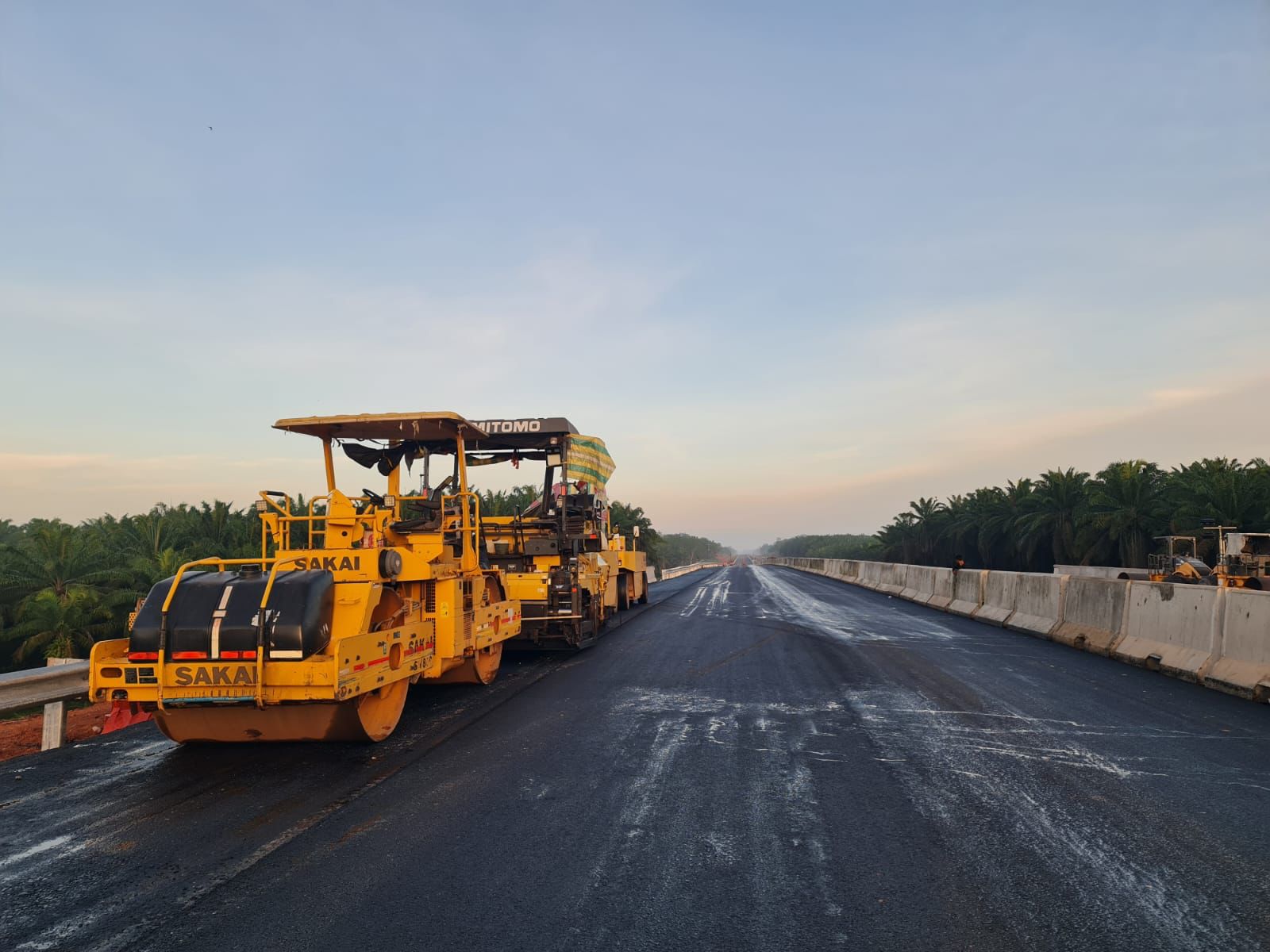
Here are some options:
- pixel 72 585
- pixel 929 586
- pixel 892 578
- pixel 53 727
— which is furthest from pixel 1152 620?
pixel 72 585

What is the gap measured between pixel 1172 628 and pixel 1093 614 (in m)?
2.35

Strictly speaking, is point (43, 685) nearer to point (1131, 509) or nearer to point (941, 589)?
point (941, 589)

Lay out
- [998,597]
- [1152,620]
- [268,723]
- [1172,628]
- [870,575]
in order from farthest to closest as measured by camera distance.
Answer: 1. [870,575]
2. [998,597]
3. [1152,620]
4. [1172,628]
5. [268,723]

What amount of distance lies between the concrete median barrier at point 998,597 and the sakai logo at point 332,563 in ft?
46.8

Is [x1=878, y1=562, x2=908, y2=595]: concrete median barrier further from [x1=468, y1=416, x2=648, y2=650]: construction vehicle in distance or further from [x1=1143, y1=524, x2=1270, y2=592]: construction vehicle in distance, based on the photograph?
[x1=468, y1=416, x2=648, y2=650]: construction vehicle in distance

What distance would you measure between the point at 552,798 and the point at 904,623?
13.8m

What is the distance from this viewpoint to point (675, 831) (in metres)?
4.74

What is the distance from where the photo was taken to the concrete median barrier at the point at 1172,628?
32.7ft

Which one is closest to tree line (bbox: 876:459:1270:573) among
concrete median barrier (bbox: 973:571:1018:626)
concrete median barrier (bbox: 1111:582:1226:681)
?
concrete median barrier (bbox: 973:571:1018:626)

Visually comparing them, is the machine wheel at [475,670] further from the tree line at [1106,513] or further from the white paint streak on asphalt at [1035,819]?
the tree line at [1106,513]

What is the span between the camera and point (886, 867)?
4207 mm

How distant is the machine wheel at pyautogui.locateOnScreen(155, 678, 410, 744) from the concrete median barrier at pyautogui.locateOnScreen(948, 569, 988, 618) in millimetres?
15912

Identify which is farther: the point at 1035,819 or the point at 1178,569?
the point at 1178,569

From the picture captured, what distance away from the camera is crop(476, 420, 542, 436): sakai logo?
511 inches
